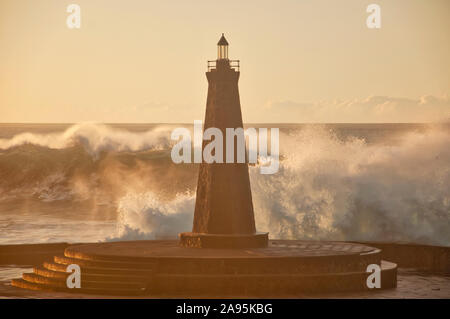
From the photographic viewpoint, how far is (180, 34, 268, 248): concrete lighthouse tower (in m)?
30.4

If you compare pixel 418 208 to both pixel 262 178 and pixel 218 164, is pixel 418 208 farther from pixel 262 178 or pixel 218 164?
pixel 218 164

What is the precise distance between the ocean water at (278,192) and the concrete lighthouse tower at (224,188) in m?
14.7

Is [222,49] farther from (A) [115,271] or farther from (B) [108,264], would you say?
(A) [115,271]

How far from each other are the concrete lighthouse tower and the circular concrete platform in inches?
67.1

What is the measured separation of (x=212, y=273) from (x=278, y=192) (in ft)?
68.5

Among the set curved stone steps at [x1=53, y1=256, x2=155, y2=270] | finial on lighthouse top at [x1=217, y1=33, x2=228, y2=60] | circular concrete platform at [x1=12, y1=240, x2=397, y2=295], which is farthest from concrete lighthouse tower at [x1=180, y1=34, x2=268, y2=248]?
curved stone steps at [x1=53, y1=256, x2=155, y2=270]

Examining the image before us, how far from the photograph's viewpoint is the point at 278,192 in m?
47.2

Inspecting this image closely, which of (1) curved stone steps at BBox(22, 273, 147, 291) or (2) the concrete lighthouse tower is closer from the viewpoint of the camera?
(1) curved stone steps at BBox(22, 273, 147, 291)

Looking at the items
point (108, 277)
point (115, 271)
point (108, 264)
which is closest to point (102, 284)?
point (108, 277)

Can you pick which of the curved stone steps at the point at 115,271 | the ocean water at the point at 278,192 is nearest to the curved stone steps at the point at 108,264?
the curved stone steps at the point at 115,271

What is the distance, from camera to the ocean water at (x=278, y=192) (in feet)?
152

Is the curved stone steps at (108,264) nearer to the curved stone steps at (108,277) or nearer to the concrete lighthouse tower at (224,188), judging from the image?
the curved stone steps at (108,277)

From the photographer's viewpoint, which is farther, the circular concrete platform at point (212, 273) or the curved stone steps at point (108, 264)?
the curved stone steps at point (108, 264)

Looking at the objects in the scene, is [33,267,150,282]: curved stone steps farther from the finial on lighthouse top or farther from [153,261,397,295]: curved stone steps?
the finial on lighthouse top
